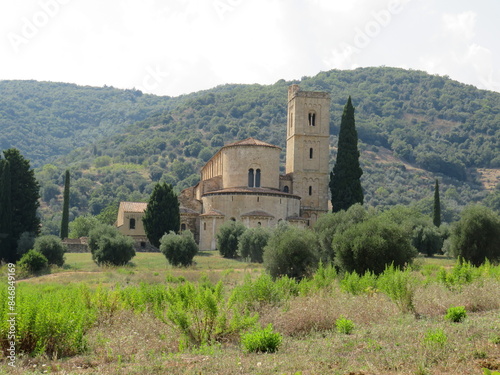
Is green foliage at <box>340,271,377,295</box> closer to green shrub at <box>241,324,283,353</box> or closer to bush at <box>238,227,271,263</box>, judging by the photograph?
green shrub at <box>241,324,283,353</box>

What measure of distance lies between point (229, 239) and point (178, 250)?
6.18 meters

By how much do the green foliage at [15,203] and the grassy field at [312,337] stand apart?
3045 centimetres

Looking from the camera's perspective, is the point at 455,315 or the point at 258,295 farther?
the point at 258,295

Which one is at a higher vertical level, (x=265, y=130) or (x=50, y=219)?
(x=265, y=130)

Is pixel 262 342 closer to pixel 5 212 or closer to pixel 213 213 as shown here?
pixel 5 212

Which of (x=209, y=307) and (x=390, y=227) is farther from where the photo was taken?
(x=390, y=227)

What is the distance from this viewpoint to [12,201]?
4534 cm

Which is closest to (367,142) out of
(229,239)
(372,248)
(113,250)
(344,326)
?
(229,239)

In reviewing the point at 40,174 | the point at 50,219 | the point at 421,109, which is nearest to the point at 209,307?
the point at 50,219

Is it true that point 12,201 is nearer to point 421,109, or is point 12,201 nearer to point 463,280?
point 463,280

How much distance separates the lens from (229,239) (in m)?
48.5

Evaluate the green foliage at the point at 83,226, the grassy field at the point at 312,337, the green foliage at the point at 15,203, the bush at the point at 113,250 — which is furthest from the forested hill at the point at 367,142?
the grassy field at the point at 312,337

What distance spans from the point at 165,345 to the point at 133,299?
3.46 m

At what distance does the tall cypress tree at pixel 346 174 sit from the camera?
5412 cm
